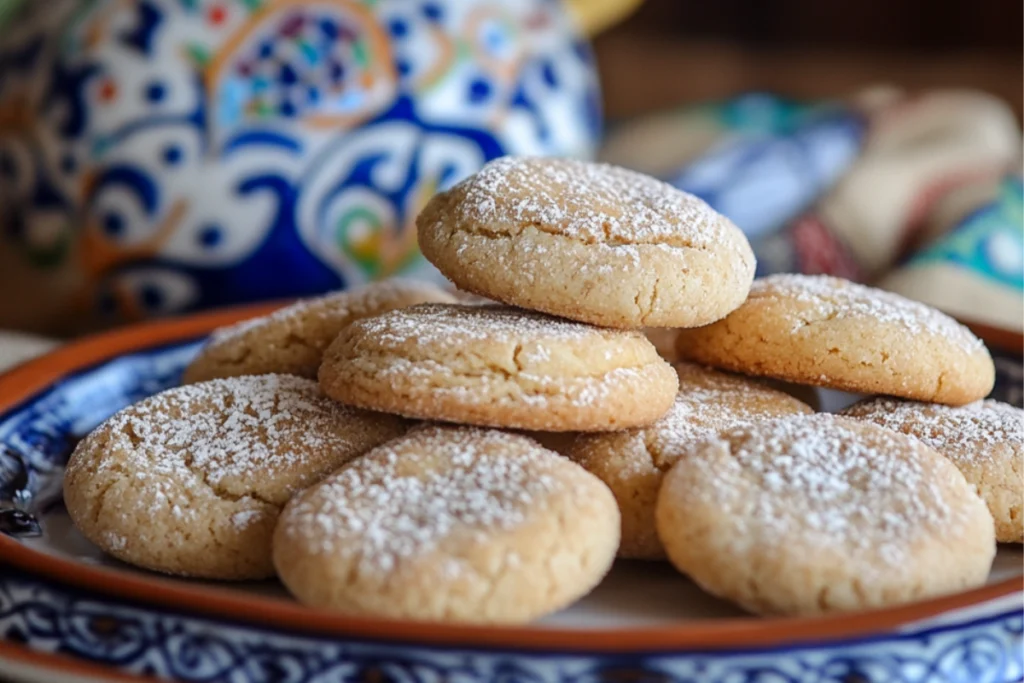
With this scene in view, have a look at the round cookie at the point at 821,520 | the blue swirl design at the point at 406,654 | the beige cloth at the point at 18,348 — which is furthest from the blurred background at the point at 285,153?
the blue swirl design at the point at 406,654

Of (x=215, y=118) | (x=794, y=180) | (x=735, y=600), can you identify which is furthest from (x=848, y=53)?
(x=735, y=600)

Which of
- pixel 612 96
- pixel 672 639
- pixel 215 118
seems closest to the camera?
pixel 672 639

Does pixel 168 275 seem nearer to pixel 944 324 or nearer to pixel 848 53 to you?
pixel 944 324

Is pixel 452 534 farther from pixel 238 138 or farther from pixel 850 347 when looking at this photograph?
pixel 238 138

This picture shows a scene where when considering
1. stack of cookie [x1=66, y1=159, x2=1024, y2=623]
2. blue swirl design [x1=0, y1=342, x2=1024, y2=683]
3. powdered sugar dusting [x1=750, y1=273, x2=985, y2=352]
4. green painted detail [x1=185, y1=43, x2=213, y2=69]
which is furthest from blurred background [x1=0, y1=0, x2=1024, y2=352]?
→ blue swirl design [x1=0, y1=342, x2=1024, y2=683]

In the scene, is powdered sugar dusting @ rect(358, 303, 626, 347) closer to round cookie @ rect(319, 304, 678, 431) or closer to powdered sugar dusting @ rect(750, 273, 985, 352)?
round cookie @ rect(319, 304, 678, 431)

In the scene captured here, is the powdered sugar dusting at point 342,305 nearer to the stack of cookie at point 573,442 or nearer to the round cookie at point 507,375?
the stack of cookie at point 573,442
